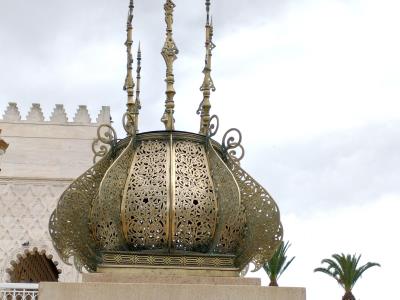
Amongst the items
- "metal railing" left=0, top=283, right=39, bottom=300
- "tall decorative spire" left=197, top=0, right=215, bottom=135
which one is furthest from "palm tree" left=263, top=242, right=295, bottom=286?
"tall decorative spire" left=197, top=0, right=215, bottom=135

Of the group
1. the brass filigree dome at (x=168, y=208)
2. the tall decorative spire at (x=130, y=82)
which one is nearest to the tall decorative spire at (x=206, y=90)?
the brass filigree dome at (x=168, y=208)

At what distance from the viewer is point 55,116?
15.9 meters

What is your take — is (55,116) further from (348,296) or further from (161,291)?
(161,291)

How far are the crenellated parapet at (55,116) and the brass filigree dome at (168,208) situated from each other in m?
13.2

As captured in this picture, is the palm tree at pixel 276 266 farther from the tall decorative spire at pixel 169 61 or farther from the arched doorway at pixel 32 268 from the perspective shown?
the tall decorative spire at pixel 169 61

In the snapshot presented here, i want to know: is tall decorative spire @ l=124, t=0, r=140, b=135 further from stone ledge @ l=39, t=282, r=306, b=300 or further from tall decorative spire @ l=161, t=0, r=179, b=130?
stone ledge @ l=39, t=282, r=306, b=300

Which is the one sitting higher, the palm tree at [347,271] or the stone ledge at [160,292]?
the palm tree at [347,271]

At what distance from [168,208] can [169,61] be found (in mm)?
659

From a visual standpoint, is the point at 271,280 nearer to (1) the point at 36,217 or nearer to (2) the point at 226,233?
→ (1) the point at 36,217

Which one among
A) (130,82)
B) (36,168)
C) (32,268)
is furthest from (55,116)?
(130,82)

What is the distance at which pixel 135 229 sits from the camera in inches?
92.7

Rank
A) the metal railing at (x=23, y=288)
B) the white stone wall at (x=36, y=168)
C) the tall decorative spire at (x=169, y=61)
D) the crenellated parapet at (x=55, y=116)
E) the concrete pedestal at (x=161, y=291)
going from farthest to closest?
the crenellated parapet at (x=55, y=116), the white stone wall at (x=36, y=168), the metal railing at (x=23, y=288), the tall decorative spire at (x=169, y=61), the concrete pedestal at (x=161, y=291)

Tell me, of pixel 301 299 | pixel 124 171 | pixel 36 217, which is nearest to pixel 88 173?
pixel 124 171

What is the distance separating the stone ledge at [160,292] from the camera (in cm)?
218
